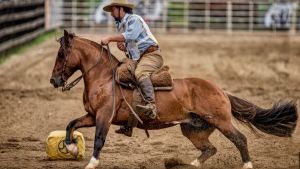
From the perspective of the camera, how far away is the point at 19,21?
894 inches

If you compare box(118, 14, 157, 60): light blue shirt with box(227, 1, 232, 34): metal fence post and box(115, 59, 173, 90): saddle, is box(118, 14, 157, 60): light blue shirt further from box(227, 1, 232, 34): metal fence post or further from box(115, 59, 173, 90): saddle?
box(227, 1, 232, 34): metal fence post

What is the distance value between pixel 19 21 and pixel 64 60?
579 inches

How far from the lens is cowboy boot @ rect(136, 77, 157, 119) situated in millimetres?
8234

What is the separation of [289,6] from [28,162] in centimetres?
2144

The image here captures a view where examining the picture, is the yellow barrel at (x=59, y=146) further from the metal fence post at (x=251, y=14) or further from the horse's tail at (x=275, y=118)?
the metal fence post at (x=251, y=14)

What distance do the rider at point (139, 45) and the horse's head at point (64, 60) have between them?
36 cm

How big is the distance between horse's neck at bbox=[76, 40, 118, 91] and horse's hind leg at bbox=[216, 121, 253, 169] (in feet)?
4.46

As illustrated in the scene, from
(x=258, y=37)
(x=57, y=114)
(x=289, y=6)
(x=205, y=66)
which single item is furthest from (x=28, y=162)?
(x=289, y=6)

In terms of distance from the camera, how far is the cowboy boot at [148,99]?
8.23m

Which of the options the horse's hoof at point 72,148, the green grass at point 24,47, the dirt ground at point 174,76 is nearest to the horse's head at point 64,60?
the horse's hoof at point 72,148

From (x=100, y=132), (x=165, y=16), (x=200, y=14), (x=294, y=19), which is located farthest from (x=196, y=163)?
(x=294, y=19)

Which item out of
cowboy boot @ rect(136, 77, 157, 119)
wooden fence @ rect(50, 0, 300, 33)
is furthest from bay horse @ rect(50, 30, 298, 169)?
wooden fence @ rect(50, 0, 300, 33)

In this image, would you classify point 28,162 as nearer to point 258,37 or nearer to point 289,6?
point 258,37

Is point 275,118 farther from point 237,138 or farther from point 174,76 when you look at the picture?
point 174,76
